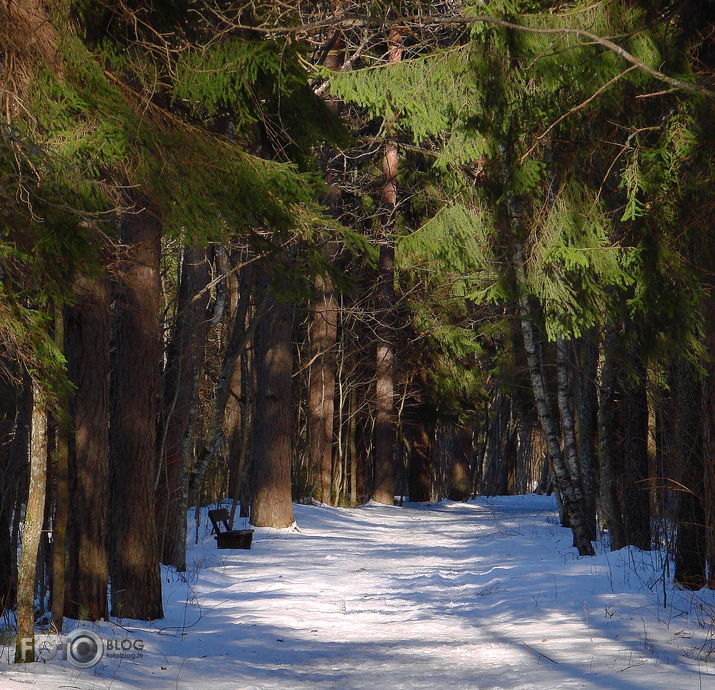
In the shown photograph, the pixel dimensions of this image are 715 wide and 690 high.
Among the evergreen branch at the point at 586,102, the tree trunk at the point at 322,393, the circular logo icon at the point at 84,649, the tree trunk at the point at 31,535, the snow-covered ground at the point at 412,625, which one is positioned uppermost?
the evergreen branch at the point at 586,102

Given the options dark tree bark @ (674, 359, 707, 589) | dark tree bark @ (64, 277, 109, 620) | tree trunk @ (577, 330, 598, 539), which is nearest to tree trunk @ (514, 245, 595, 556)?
tree trunk @ (577, 330, 598, 539)

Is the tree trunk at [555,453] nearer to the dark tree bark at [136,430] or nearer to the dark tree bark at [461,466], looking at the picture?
the dark tree bark at [136,430]

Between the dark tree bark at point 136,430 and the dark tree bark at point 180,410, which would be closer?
the dark tree bark at point 136,430

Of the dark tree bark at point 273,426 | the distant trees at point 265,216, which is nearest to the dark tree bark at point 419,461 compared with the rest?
the dark tree bark at point 273,426

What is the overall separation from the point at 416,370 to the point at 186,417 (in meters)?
17.0

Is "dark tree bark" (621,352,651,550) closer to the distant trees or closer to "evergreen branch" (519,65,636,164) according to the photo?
the distant trees

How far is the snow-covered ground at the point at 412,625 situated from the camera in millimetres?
6512

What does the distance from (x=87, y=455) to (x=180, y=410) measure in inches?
139

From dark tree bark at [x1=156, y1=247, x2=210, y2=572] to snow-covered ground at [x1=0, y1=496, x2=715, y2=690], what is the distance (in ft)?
1.92

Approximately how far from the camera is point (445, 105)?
10.5 meters

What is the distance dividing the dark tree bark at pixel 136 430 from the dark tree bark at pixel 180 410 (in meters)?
1.99

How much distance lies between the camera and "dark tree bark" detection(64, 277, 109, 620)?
8.20 m

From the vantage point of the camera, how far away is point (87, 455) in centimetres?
828

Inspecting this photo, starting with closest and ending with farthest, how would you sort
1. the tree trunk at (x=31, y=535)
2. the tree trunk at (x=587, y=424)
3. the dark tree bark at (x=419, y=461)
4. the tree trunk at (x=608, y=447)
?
1. the tree trunk at (x=31, y=535)
2. the tree trunk at (x=608, y=447)
3. the tree trunk at (x=587, y=424)
4. the dark tree bark at (x=419, y=461)
